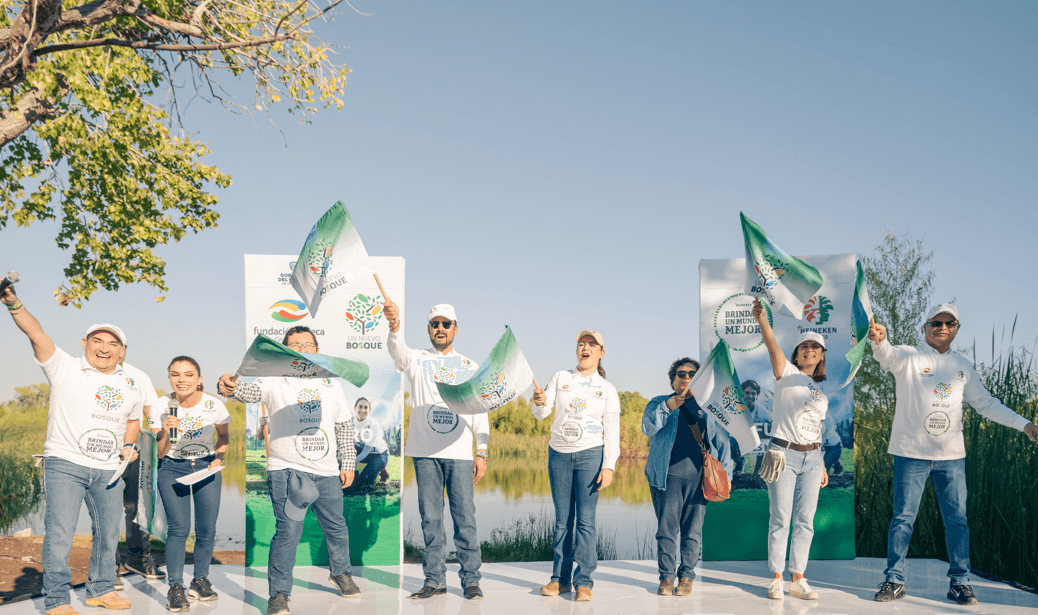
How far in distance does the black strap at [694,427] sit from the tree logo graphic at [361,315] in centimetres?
228

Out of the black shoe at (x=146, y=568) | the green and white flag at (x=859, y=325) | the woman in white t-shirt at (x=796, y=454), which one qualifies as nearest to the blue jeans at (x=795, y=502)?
the woman in white t-shirt at (x=796, y=454)

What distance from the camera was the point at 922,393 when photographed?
4.44 meters

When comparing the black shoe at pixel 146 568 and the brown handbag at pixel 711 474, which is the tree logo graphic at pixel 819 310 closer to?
the brown handbag at pixel 711 474

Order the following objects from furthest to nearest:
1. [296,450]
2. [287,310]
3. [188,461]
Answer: [287,310] < [188,461] < [296,450]

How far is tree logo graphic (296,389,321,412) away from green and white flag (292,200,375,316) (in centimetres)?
49

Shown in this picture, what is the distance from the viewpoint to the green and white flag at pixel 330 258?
419cm

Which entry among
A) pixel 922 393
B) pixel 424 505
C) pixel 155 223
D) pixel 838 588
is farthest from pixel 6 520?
pixel 922 393

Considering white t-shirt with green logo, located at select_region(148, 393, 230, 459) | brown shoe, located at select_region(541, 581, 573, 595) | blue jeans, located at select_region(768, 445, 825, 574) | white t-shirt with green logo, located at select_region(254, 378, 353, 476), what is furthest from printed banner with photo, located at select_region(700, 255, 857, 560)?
white t-shirt with green logo, located at select_region(148, 393, 230, 459)

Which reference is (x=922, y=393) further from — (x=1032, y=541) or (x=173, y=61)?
(x=173, y=61)

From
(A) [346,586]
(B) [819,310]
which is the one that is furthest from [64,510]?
(B) [819,310]

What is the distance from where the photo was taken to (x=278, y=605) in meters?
3.98

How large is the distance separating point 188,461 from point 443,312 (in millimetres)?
1758

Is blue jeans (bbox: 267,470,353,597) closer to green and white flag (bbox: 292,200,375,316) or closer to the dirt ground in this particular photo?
green and white flag (bbox: 292,200,375,316)

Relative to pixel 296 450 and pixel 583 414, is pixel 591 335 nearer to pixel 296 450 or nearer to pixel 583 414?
pixel 583 414
